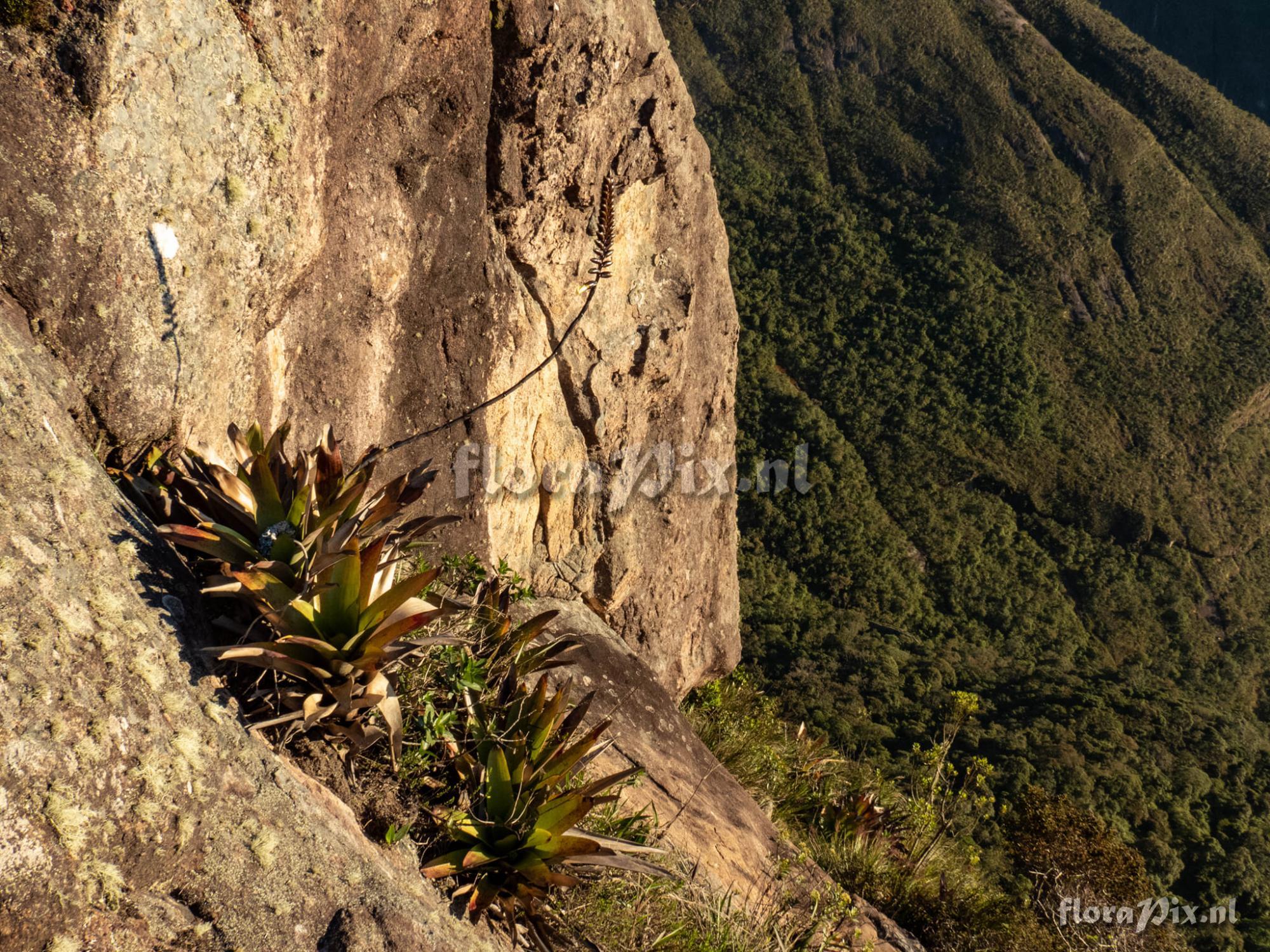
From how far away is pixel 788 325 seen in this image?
139ft

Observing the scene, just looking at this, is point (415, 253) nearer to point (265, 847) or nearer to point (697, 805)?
point (697, 805)

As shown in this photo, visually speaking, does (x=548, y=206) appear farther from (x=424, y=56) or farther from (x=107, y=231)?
(x=107, y=231)

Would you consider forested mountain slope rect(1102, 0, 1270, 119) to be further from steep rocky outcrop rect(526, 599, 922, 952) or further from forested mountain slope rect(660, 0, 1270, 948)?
steep rocky outcrop rect(526, 599, 922, 952)

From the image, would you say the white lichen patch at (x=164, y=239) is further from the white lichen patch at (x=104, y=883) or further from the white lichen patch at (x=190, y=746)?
the white lichen patch at (x=104, y=883)

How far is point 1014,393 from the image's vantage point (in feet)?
136

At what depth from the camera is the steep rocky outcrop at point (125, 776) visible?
6.99 feet

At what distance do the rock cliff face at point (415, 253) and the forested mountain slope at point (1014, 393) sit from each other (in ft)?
38.7

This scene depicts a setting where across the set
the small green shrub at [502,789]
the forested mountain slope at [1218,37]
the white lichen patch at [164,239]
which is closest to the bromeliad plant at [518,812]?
the small green shrub at [502,789]

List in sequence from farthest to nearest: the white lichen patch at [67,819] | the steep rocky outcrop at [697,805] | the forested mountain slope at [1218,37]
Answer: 1. the forested mountain slope at [1218,37]
2. the steep rocky outcrop at [697,805]
3. the white lichen patch at [67,819]

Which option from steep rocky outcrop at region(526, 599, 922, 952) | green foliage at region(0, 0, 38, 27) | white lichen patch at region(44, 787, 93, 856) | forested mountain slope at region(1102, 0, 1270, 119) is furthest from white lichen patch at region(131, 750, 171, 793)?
forested mountain slope at region(1102, 0, 1270, 119)

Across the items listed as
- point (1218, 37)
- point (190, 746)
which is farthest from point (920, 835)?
point (1218, 37)

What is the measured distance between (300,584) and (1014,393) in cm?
4245

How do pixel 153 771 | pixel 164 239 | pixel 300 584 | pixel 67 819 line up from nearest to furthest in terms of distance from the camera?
pixel 67 819, pixel 153 771, pixel 300 584, pixel 164 239

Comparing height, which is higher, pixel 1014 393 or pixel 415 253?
pixel 1014 393
